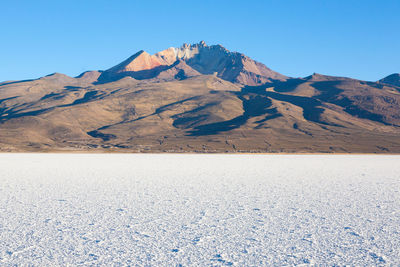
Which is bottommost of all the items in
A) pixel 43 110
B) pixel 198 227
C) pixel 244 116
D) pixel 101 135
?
pixel 198 227

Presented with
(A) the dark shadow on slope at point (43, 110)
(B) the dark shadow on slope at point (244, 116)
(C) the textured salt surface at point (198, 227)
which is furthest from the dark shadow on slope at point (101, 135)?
(C) the textured salt surface at point (198, 227)

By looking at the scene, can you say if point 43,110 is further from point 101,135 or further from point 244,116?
point 244,116

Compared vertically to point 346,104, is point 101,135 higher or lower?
lower

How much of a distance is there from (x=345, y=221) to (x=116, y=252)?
7725 mm

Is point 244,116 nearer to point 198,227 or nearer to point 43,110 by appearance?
point 43,110

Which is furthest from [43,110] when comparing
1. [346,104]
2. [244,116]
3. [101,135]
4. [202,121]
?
[346,104]

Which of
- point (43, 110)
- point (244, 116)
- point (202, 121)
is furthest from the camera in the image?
point (43, 110)

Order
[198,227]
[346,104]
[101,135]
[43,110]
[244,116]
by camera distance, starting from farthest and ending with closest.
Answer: [346,104], [43,110], [244,116], [101,135], [198,227]

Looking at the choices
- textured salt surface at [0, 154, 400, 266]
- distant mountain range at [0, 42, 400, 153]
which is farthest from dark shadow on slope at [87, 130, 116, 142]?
textured salt surface at [0, 154, 400, 266]

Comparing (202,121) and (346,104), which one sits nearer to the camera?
(202,121)

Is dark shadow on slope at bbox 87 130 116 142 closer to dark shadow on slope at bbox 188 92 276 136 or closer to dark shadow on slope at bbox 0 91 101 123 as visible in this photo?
dark shadow on slope at bbox 188 92 276 136

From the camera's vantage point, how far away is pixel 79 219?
12.9m

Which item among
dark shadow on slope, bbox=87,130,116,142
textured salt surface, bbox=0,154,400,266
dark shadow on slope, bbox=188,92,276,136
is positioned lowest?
textured salt surface, bbox=0,154,400,266

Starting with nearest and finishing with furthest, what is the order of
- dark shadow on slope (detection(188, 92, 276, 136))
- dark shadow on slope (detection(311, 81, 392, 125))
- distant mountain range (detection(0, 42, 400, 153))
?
distant mountain range (detection(0, 42, 400, 153)), dark shadow on slope (detection(188, 92, 276, 136)), dark shadow on slope (detection(311, 81, 392, 125))
